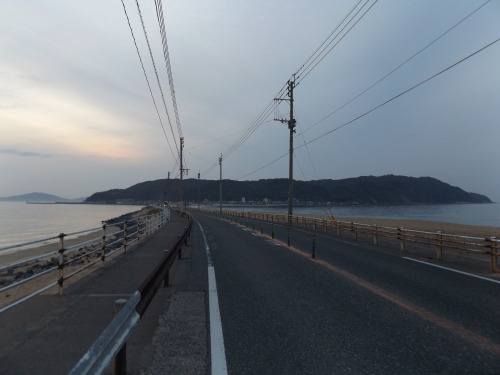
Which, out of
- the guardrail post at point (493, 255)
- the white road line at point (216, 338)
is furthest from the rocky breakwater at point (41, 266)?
the guardrail post at point (493, 255)

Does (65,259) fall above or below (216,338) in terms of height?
below

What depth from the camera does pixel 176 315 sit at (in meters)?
5.63

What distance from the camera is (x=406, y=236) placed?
18.3 m

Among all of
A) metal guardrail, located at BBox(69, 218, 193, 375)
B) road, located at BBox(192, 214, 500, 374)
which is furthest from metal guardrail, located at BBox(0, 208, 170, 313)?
road, located at BBox(192, 214, 500, 374)

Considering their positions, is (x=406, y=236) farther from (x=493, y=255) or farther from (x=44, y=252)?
(x=44, y=252)

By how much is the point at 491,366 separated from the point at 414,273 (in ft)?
20.3

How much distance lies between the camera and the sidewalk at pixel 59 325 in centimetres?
385

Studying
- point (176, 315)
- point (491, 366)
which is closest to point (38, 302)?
point (176, 315)

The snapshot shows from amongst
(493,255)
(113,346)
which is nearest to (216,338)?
(113,346)

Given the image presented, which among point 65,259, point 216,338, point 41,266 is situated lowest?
point 41,266

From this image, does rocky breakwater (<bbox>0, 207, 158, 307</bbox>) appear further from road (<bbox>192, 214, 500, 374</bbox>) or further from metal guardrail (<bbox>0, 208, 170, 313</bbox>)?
road (<bbox>192, 214, 500, 374</bbox>)

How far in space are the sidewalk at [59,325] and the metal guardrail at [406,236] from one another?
10.3 meters

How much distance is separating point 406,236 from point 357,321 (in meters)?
14.6

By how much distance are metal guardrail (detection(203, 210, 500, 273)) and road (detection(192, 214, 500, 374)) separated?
1.92m
